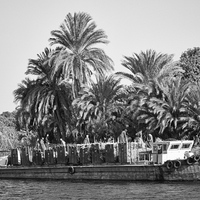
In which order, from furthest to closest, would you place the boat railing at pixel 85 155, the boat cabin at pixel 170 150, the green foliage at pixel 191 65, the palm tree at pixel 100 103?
1. the green foliage at pixel 191 65
2. the palm tree at pixel 100 103
3. the boat railing at pixel 85 155
4. the boat cabin at pixel 170 150

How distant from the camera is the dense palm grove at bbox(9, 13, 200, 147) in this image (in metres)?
53.5

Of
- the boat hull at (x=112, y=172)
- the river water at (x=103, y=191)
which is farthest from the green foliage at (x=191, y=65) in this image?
the river water at (x=103, y=191)

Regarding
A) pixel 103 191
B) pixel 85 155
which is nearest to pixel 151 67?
pixel 85 155

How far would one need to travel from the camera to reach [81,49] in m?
60.1

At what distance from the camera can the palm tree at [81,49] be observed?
59.4m

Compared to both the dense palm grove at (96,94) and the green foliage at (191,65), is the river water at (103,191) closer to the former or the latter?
the dense palm grove at (96,94)

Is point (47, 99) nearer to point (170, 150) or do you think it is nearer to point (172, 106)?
point (172, 106)

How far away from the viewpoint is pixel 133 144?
4491 centimetres

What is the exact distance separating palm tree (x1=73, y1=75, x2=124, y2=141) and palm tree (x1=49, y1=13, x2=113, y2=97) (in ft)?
3.45

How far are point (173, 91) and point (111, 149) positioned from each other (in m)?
10.0

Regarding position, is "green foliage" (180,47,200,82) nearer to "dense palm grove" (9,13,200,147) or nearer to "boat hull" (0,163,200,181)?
"dense palm grove" (9,13,200,147)

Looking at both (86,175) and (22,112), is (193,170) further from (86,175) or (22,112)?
(22,112)

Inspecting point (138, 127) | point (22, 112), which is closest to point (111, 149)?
point (138, 127)

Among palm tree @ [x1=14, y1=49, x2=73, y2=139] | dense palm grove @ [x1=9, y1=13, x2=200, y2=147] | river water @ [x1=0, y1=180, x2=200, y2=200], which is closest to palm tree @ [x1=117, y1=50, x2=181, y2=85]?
dense palm grove @ [x1=9, y1=13, x2=200, y2=147]
